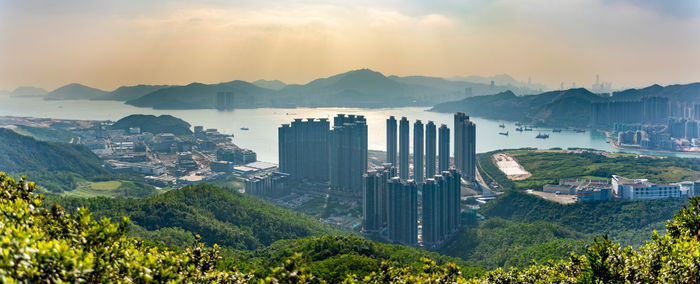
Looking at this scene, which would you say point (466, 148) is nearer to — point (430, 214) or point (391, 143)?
point (391, 143)

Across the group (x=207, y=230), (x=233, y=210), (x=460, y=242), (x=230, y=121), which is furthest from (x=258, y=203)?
(x=230, y=121)

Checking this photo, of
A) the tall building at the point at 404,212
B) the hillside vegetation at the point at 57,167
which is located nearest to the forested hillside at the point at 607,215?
the tall building at the point at 404,212

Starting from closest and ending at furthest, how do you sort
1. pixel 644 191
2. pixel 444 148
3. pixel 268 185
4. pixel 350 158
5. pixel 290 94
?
pixel 644 191, pixel 268 185, pixel 350 158, pixel 444 148, pixel 290 94

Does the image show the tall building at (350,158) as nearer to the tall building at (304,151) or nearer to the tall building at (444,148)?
the tall building at (304,151)

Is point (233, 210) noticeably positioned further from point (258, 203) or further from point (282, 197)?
point (282, 197)

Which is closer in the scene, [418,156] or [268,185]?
[268,185]

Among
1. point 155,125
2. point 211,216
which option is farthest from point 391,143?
point 155,125
